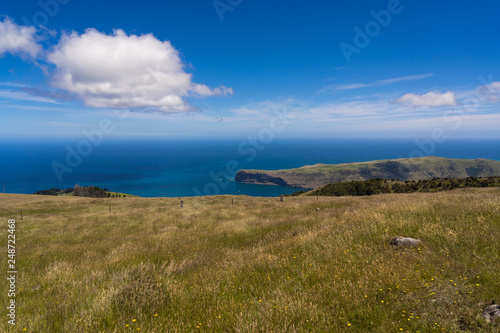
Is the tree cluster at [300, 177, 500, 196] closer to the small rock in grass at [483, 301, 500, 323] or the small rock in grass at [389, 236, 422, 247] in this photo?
the small rock in grass at [389, 236, 422, 247]

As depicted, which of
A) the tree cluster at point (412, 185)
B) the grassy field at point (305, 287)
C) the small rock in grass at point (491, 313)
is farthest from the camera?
the tree cluster at point (412, 185)

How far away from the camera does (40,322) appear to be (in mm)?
4141

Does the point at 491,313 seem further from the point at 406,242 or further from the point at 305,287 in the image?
the point at 406,242

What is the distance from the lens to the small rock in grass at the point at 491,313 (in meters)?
3.20

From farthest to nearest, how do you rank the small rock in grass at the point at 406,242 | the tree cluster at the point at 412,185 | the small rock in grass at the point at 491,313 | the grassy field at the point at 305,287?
the tree cluster at the point at 412,185 < the small rock in grass at the point at 406,242 < the grassy field at the point at 305,287 < the small rock in grass at the point at 491,313

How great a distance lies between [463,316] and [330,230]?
5.39m

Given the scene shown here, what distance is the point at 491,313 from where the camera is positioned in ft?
10.8

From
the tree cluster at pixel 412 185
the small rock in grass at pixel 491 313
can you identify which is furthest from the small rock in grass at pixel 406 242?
the tree cluster at pixel 412 185

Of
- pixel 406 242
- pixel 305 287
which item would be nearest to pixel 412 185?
pixel 406 242

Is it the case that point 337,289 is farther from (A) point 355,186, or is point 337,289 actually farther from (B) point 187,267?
(A) point 355,186

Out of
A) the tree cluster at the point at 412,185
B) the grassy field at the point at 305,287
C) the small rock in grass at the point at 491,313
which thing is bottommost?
the tree cluster at the point at 412,185

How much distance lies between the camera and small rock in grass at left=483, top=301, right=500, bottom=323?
126 inches

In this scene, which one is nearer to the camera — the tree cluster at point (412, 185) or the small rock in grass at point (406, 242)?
the small rock in grass at point (406, 242)

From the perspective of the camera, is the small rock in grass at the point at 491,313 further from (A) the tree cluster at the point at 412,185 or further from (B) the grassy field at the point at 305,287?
(A) the tree cluster at the point at 412,185
